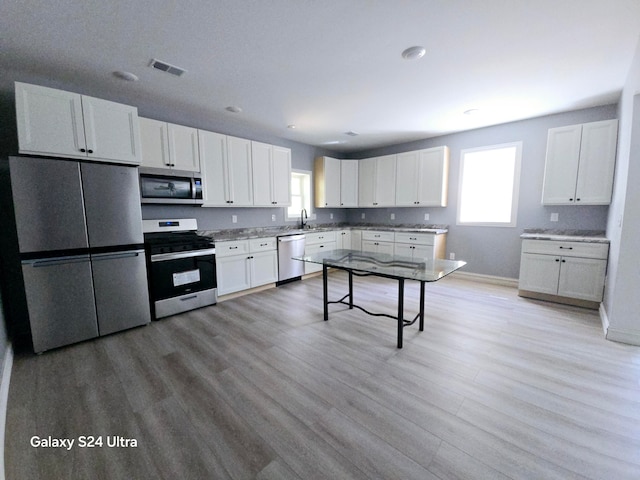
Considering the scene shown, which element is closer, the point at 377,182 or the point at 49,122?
the point at 49,122

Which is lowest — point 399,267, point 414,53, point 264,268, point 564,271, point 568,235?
point 264,268

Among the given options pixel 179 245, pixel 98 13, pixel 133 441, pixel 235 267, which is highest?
pixel 98 13

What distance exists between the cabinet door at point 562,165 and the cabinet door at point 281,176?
13.3ft

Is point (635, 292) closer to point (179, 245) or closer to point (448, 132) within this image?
point (448, 132)

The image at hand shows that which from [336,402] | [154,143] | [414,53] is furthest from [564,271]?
[154,143]

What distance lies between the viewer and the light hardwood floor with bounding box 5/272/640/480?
133cm

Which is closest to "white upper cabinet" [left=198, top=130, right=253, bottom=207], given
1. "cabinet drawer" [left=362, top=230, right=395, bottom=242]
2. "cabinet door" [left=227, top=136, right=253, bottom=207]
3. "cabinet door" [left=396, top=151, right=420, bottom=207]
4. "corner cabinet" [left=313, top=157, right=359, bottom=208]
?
"cabinet door" [left=227, top=136, right=253, bottom=207]

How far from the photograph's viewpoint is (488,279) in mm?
4625

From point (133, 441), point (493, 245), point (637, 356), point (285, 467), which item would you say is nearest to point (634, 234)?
point (637, 356)

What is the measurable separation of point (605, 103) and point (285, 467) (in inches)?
216

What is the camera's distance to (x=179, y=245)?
321cm

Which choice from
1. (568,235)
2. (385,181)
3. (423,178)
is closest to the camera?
(568,235)

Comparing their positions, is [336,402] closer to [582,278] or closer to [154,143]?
[154,143]

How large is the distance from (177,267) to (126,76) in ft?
6.99
